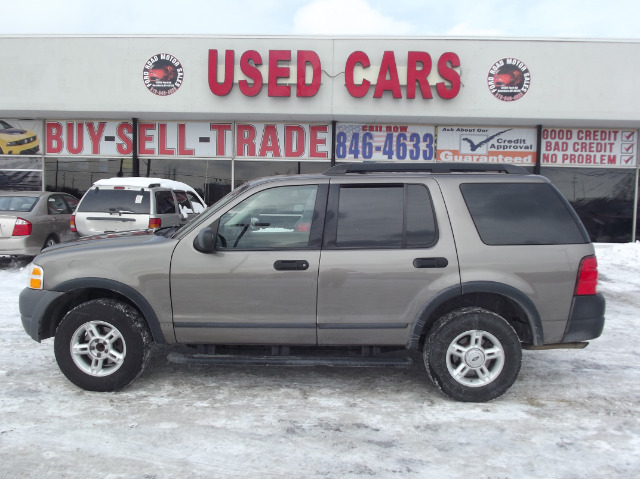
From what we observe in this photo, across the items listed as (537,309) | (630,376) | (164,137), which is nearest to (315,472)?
(537,309)

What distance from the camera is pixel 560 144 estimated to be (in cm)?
1433

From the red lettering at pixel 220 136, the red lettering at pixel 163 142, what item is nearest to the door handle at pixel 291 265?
the red lettering at pixel 220 136

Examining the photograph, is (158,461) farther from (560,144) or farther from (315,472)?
(560,144)

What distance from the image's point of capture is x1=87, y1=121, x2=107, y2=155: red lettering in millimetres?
14609

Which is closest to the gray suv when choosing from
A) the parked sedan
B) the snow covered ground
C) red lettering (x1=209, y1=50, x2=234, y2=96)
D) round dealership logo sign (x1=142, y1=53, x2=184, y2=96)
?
the snow covered ground

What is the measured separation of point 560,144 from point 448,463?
13.4 meters

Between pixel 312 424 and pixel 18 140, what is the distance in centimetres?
1478

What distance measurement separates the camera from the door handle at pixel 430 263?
12.6 ft

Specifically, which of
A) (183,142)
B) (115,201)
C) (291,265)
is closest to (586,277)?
(291,265)

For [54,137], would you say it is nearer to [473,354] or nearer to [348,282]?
[348,282]

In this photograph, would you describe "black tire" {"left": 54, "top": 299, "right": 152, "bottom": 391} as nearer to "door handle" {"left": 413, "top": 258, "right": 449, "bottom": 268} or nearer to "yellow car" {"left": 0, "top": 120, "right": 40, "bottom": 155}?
"door handle" {"left": 413, "top": 258, "right": 449, "bottom": 268}

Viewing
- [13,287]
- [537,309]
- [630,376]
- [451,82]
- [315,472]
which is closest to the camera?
[315,472]

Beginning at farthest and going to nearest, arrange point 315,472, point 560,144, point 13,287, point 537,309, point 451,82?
point 560,144 < point 451,82 < point 13,287 < point 537,309 < point 315,472

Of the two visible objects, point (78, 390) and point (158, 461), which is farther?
point (78, 390)
